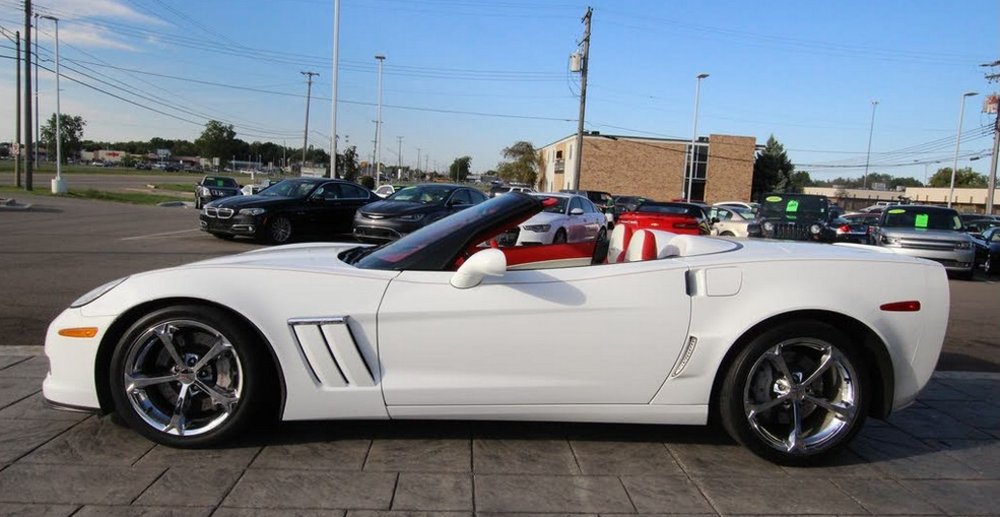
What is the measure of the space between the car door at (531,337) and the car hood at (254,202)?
11.2 m

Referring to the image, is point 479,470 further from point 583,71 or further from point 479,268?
point 583,71

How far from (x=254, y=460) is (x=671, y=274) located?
220 centimetres

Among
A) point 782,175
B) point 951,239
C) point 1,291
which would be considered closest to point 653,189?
point 782,175

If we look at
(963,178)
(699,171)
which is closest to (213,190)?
(699,171)

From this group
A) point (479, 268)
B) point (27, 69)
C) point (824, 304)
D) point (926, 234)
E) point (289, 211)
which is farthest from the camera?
point (27, 69)

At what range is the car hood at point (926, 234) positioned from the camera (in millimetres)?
13594

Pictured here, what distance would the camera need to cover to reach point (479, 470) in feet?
10.0

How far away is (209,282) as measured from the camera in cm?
314

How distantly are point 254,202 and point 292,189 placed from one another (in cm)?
124

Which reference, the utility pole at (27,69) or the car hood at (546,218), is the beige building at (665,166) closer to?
the utility pole at (27,69)

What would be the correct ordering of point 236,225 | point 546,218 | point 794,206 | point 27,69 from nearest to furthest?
point 546,218 < point 236,225 < point 794,206 < point 27,69

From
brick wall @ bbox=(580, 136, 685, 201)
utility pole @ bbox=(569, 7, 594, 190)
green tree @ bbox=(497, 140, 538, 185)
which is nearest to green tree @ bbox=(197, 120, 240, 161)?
green tree @ bbox=(497, 140, 538, 185)

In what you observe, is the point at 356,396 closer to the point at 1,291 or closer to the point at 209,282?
the point at 209,282

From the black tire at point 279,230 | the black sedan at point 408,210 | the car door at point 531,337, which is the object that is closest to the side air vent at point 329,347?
the car door at point 531,337
